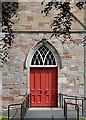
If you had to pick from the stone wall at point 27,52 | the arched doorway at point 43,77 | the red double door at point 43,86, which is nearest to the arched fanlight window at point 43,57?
the arched doorway at point 43,77

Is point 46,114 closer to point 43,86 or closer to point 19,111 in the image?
point 19,111

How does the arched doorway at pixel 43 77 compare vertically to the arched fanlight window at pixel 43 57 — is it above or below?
below

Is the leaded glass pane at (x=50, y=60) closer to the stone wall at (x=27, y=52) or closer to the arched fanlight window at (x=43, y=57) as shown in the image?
the arched fanlight window at (x=43, y=57)

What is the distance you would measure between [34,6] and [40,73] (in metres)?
3.82

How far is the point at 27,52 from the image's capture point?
20.3 metres

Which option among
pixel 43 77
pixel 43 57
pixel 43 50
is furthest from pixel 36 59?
pixel 43 77

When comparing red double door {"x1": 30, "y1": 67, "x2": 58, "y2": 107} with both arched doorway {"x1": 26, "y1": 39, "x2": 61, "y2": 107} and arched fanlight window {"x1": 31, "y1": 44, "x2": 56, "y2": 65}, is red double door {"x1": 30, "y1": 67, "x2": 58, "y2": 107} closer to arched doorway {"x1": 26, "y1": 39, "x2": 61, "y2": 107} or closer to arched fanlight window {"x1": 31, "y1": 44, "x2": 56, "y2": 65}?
arched doorway {"x1": 26, "y1": 39, "x2": 61, "y2": 107}

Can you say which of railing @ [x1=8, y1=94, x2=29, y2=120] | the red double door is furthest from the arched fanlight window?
railing @ [x1=8, y1=94, x2=29, y2=120]

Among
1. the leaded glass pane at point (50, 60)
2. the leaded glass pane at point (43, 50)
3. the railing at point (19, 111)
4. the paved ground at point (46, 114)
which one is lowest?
the paved ground at point (46, 114)

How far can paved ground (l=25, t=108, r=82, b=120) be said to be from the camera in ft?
53.8

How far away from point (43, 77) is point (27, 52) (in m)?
1.77

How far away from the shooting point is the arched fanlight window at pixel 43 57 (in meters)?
20.5

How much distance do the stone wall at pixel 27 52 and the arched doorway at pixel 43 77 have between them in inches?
18.1

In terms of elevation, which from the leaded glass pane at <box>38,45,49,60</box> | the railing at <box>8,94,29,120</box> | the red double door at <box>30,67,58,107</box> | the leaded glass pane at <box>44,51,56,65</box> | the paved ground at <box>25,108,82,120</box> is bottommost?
the paved ground at <box>25,108,82,120</box>
